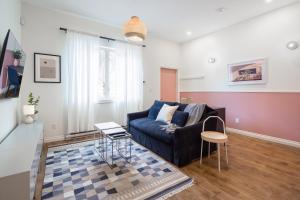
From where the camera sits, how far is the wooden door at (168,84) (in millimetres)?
5551

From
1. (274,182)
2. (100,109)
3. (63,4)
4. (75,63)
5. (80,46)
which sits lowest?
(274,182)

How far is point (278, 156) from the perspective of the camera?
268cm

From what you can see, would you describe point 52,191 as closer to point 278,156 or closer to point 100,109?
point 100,109

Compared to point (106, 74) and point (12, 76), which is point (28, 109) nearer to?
point (12, 76)

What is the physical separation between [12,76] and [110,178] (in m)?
1.85

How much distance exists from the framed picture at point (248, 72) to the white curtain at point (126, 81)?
2.60m

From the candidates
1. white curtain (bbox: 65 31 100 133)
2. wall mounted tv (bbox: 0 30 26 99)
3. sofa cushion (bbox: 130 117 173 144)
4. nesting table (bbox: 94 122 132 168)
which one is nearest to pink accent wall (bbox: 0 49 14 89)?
wall mounted tv (bbox: 0 30 26 99)

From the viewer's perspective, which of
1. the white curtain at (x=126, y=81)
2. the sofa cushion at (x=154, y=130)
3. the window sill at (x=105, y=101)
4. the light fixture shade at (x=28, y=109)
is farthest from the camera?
the white curtain at (x=126, y=81)

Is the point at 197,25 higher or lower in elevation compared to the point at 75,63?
higher

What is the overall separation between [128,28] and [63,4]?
81.5 inches

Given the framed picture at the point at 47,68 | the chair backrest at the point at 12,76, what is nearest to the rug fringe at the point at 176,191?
the chair backrest at the point at 12,76

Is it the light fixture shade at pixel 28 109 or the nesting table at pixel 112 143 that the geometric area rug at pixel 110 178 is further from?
the light fixture shade at pixel 28 109

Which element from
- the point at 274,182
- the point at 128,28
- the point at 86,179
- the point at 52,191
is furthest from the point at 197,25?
the point at 52,191

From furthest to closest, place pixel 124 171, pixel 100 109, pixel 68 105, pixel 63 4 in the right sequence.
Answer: pixel 100 109 < pixel 68 105 < pixel 63 4 < pixel 124 171
